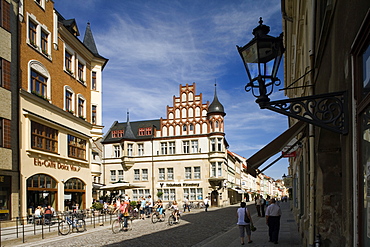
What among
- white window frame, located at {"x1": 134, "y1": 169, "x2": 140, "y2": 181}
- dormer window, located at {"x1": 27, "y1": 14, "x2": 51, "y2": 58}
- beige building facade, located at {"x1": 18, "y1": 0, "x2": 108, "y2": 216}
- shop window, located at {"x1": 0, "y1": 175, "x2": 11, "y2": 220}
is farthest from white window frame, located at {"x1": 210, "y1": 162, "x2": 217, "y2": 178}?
shop window, located at {"x1": 0, "y1": 175, "x2": 11, "y2": 220}

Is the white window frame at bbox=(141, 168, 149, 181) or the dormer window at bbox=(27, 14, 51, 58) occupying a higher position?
the dormer window at bbox=(27, 14, 51, 58)

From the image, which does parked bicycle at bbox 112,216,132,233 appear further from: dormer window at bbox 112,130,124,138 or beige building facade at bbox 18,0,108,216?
dormer window at bbox 112,130,124,138

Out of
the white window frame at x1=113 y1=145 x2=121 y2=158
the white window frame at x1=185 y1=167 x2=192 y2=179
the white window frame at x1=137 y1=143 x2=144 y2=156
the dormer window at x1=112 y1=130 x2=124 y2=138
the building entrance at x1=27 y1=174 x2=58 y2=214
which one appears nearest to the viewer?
the building entrance at x1=27 y1=174 x2=58 y2=214

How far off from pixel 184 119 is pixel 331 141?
50653mm

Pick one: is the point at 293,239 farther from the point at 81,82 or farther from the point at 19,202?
the point at 81,82

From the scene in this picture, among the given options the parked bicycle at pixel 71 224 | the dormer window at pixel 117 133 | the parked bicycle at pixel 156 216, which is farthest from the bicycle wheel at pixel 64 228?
the dormer window at pixel 117 133

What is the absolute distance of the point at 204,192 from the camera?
175ft

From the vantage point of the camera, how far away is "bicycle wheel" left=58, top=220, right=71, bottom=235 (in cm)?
1808

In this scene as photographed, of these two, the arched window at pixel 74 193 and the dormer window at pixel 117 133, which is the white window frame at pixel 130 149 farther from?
the arched window at pixel 74 193

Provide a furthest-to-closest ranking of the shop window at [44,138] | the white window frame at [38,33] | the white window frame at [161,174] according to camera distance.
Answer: the white window frame at [161,174], the shop window at [44,138], the white window frame at [38,33]

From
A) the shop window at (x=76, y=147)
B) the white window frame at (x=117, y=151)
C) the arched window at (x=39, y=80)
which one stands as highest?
the arched window at (x=39, y=80)

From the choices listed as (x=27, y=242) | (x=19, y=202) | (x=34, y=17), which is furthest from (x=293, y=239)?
(x=34, y=17)

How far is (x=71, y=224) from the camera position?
18.8 meters

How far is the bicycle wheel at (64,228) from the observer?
59.3 feet
